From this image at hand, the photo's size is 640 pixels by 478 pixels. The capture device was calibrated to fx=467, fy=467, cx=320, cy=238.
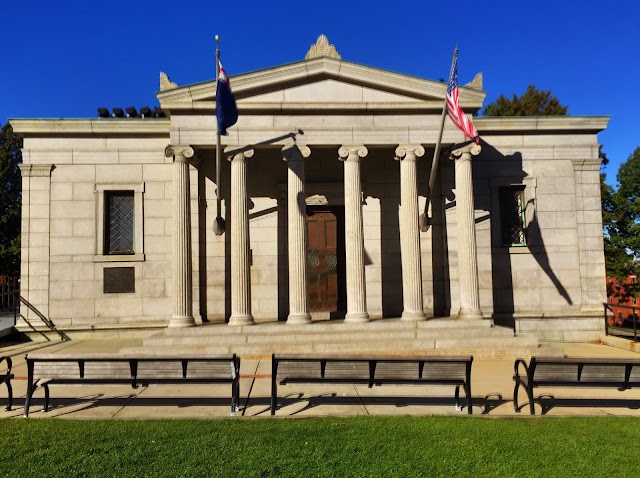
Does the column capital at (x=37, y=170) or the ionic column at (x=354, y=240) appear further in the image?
the column capital at (x=37, y=170)

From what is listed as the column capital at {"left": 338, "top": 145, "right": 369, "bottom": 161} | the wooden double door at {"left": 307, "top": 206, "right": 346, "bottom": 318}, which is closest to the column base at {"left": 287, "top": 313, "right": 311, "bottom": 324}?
the wooden double door at {"left": 307, "top": 206, "right": 346, "bottom": 318}

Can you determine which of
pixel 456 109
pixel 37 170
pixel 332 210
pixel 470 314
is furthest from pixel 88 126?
pixel 470 314

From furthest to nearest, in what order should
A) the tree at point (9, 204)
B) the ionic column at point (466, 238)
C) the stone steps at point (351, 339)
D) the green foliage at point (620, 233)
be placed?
the tree at point (9, 204) < the green foliage at point (620, 233) < the ionic column at point (466, 238) < the stone steps at point (351, 339)

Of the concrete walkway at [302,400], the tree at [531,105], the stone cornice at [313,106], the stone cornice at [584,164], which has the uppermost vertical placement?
the tree at [531,105]

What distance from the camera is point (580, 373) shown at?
266 inches

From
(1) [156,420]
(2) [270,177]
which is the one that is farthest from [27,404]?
(2) [270,177]

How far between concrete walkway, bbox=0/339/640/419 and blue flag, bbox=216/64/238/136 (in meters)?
5.86

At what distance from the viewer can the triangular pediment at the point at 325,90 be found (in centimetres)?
1261

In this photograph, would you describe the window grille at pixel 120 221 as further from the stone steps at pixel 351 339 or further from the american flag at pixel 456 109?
the american flag at pixel 456 109

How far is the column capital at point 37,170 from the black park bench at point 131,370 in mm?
8870

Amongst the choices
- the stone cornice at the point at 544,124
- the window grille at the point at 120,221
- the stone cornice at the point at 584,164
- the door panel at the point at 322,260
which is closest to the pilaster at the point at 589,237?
the stone cornice at the point at 584,164

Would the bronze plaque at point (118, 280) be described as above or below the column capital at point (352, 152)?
below

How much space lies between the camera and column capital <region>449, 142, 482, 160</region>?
1290cm

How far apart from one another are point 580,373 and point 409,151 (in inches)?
302
